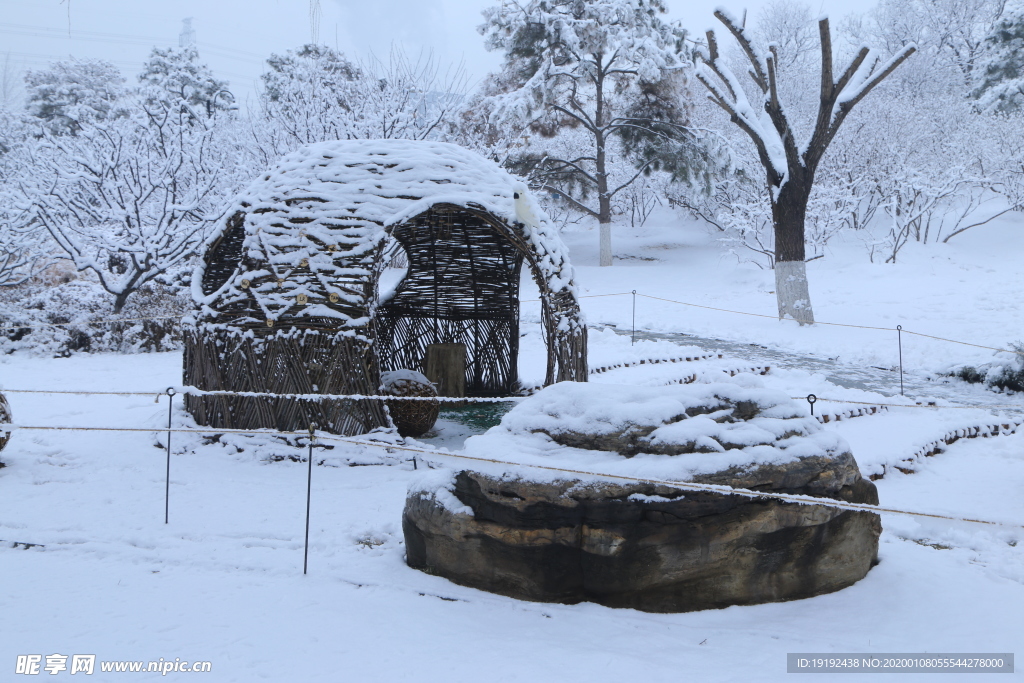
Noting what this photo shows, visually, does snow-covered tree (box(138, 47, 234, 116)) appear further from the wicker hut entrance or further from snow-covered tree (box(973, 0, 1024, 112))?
snow-covered tree (box(973, 0, 1024, 112))

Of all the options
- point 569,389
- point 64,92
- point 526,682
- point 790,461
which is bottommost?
point 526,682

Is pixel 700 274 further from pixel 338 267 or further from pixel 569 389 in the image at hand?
pixel 569 389

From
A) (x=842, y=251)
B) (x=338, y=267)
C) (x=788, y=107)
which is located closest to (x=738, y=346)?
(x=338, y=267)

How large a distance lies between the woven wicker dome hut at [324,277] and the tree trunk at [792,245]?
797 centimetres

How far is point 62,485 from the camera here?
202 inches

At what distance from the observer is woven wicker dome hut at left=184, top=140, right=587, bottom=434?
587 cm

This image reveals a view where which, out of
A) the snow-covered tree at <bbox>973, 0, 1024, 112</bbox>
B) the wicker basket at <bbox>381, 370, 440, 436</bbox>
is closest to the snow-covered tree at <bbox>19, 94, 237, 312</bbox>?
the wicker basket at <bbox>381, 370, 440, 436</bbox>

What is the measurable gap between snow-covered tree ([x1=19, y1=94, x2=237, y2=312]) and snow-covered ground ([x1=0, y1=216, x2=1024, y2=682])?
19.1 ft

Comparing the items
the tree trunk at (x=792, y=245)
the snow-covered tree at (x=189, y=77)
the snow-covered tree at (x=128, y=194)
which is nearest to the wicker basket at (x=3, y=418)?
the snow-covered tree at (x=128, y=194)

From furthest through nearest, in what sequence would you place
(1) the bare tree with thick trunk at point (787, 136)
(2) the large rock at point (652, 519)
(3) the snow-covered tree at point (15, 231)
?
(3) the snow-covered tree at point (15, 231), (1) the bare tree with thick trunk at point (787, 136), (2) the large rock at point (652, 519)

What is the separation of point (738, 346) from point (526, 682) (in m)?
10.6

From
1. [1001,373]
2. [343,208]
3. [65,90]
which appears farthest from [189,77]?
[1001,373]

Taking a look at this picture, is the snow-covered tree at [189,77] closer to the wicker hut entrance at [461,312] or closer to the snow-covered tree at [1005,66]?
the wicker hut entrance at [461,312]

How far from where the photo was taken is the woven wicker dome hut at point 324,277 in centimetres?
587
